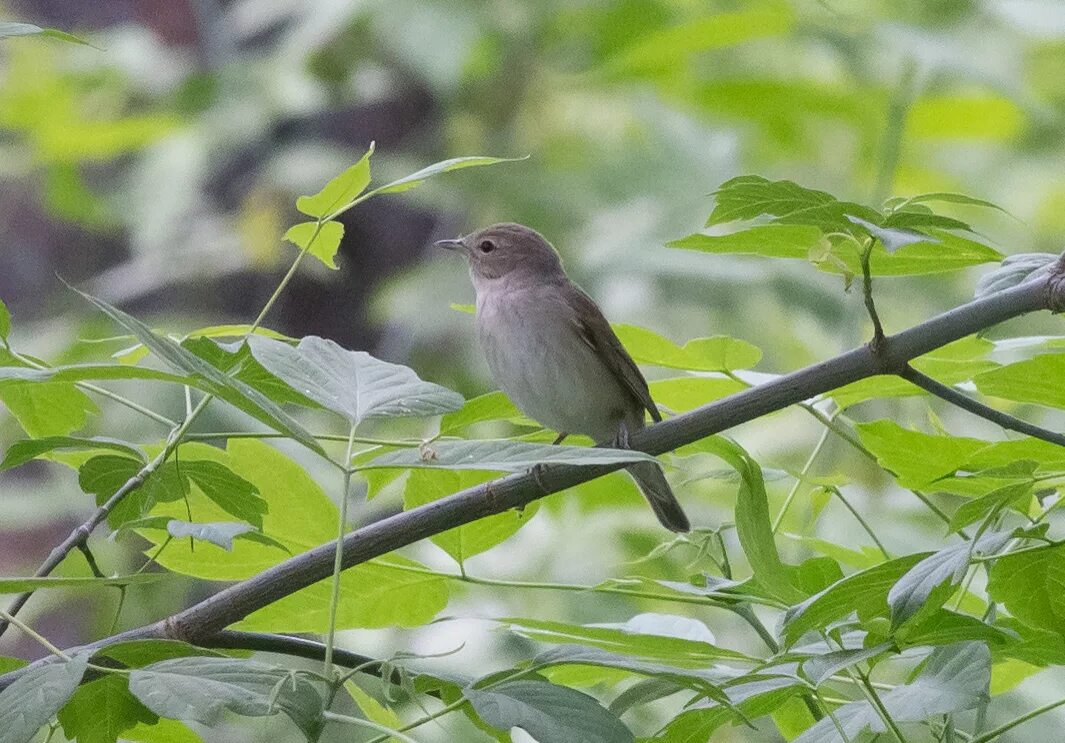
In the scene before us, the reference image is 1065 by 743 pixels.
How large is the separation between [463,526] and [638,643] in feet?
0.85

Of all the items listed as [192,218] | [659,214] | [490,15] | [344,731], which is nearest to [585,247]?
[659,214]

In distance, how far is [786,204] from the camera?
3.06ft

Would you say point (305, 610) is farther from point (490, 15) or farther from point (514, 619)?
point (490, 15)

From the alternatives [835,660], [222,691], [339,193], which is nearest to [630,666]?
[835,660]

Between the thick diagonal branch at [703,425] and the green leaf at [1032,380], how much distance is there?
8 cm

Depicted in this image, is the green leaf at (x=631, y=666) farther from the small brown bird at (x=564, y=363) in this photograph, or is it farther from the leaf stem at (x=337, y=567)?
the small brown bird at (x=564, y=363)

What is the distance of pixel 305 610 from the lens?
45.0 inches

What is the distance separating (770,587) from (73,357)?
782mm

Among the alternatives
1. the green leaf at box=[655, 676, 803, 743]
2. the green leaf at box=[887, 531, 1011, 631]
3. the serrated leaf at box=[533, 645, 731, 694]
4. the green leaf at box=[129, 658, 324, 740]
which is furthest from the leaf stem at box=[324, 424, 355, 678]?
the green leaf at box=[887, 531, 1011, 631]

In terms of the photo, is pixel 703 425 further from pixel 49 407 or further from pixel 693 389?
pixel 49 407

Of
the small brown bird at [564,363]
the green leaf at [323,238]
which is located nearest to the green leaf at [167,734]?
the green leaf at [323,238]

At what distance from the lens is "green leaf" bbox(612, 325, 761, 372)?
1.23 m

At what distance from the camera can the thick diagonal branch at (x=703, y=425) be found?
92 cm

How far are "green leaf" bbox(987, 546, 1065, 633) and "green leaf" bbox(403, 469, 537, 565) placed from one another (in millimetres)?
423
